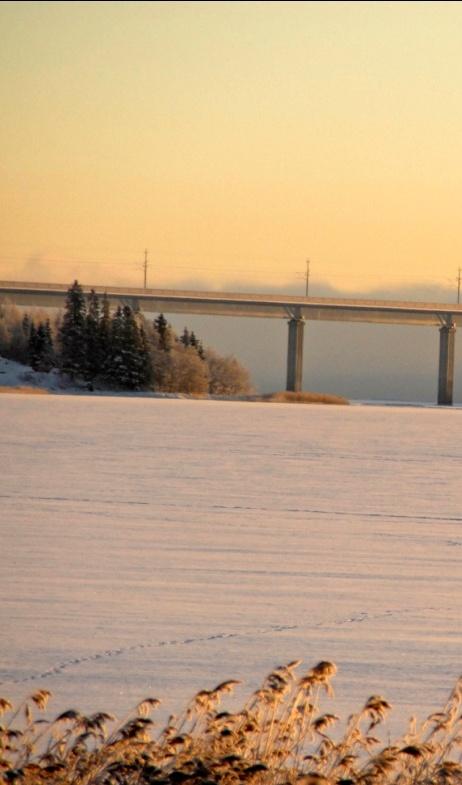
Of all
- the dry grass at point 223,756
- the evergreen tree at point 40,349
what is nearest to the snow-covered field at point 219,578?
the dry grass at point 223,756

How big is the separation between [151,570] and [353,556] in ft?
6.94

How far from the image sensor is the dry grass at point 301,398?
256 ft

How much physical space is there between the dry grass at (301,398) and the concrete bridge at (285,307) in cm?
369

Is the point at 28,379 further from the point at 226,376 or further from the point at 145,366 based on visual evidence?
the point at 226,376

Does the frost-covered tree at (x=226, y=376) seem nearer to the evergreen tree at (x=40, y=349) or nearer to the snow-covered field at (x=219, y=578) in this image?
the evergreen tree at (x=40, y=349)

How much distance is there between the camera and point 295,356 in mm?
84625

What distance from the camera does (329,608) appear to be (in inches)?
320

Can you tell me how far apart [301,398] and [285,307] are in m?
8.29

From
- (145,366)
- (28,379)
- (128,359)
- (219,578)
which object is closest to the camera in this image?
(219,578)

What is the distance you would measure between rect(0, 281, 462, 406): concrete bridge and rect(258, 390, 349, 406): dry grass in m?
3.69

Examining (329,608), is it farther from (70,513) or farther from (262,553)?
(70,513)

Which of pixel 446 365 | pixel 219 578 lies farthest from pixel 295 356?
pixel 219 578

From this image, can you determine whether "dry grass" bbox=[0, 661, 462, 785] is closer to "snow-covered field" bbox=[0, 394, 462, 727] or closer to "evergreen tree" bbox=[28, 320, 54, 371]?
"snow-covered field" bbox=[0, 394, 462, 727]

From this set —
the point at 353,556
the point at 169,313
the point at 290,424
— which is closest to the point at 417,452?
the point at 290,424
